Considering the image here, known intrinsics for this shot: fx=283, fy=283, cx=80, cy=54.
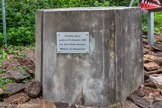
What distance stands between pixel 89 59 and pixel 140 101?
911 mm

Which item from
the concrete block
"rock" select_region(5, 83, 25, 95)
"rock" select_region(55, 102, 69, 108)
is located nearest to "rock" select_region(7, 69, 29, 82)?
"rock" select_region(5, 83, 25, 95)

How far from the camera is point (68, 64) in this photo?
11.6 feet

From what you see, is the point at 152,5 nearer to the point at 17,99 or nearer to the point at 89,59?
the point at 89,59

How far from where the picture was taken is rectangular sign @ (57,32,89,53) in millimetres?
3488

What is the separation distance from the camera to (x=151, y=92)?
4102mm

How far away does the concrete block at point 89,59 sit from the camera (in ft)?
11.3

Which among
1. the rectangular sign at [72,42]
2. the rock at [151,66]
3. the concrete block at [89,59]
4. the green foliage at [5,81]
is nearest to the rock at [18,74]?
the green foliage at [5,81]

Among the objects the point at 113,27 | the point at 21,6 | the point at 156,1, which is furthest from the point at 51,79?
the point at 21,6

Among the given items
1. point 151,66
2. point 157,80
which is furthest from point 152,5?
point 157,80

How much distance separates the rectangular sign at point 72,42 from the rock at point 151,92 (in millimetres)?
1206

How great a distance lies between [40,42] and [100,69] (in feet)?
2.88

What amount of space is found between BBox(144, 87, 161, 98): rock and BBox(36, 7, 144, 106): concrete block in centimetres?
46

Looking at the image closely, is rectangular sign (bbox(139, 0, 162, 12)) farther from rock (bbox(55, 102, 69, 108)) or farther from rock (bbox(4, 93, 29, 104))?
A: rock (bbox(4, 93, 29, 104))

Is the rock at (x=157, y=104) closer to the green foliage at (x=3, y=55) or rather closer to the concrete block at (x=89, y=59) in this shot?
the concrete block at (x=89, y=59)
